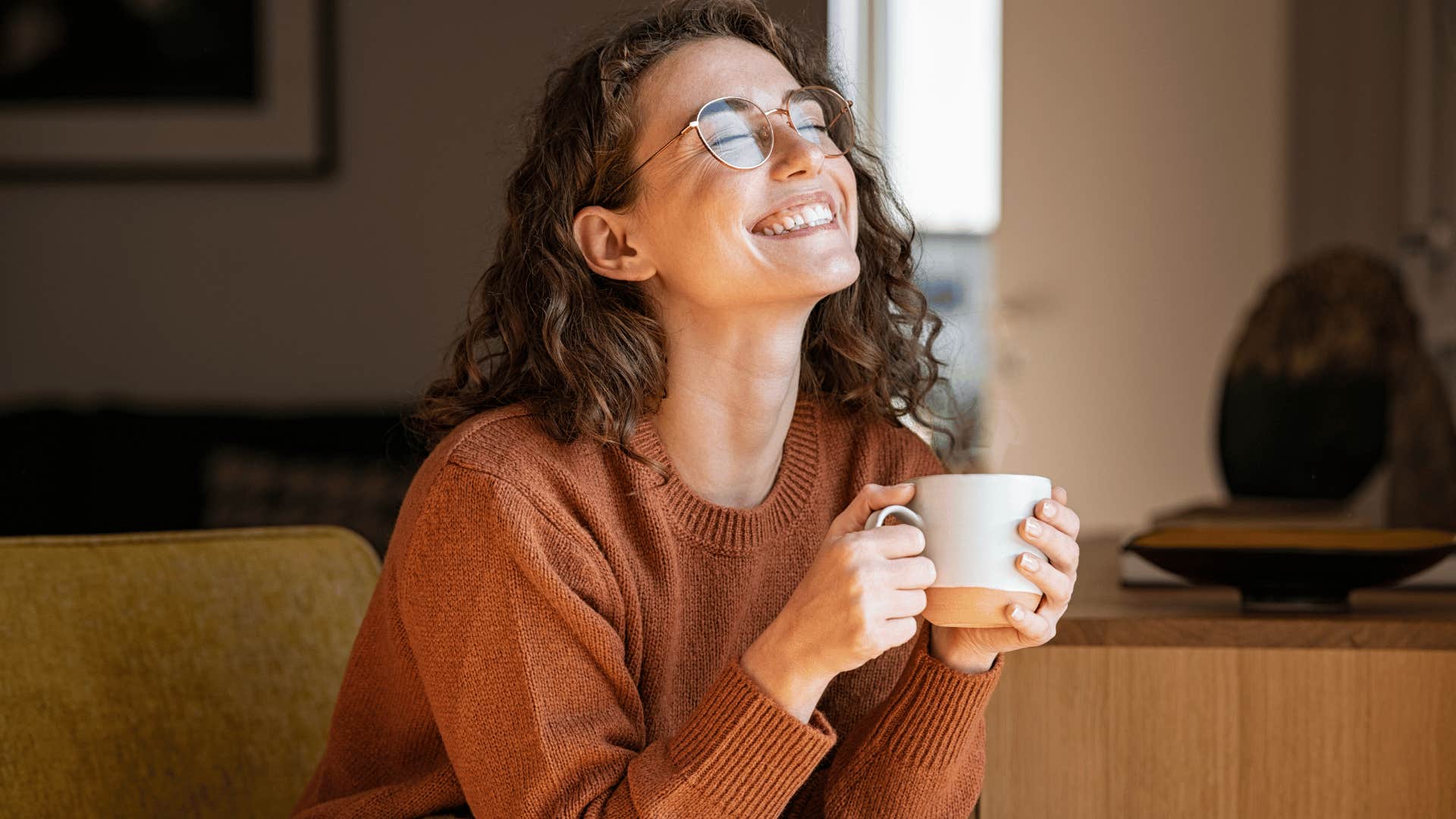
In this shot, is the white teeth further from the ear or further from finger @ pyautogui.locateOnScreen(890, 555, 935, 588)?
finger @ pyautogui.locateOnScreen(890, 555, 935, 588)

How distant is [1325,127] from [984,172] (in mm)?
1055

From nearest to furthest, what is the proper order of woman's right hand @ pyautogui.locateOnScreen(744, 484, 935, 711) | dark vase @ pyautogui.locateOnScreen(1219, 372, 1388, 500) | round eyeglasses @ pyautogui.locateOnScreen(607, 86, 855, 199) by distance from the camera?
1. woman's right hand @ pyautogui.locateOnScreen(744, 484, 935, 711)
2. round eyeglasses @ pyautogui.locateOnScreen(607, 86, 855, 199)
3. dark vase @ pyautogui.locateOnScreen(1219, 372, 1388, 500)

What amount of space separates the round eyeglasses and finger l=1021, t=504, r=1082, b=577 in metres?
0.38

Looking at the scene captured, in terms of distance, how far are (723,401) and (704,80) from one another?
26 cm

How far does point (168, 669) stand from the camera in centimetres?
117

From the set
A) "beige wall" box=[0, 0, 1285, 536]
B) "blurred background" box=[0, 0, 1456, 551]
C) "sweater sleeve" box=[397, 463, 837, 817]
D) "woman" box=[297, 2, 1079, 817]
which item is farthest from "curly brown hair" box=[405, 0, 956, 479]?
"beige wall" box=[0, 0, 1285, 536]

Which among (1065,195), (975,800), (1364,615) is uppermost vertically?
(1065,195)

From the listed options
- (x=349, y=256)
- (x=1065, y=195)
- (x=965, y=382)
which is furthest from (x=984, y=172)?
(x=349, y=256)

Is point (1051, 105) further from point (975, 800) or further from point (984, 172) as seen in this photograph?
point (975, 800)

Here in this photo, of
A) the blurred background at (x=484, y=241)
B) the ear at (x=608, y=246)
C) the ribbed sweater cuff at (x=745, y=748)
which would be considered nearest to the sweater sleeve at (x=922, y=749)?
the ribbed sweater cuff at (x=745, y=748)

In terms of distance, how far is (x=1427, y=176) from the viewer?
411 cm

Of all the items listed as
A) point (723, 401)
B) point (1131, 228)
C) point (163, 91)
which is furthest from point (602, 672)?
point (1131, 228)

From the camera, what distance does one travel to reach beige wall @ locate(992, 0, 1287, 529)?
4.39 m

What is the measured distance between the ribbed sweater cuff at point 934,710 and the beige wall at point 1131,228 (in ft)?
12.0
